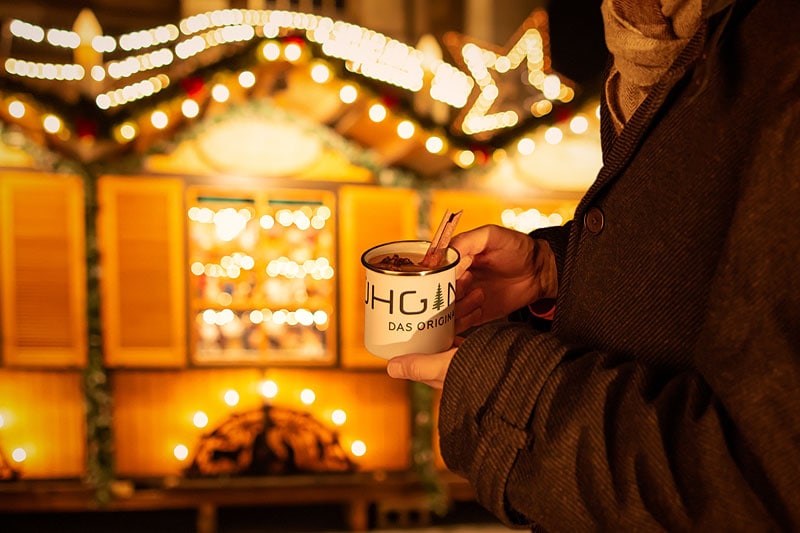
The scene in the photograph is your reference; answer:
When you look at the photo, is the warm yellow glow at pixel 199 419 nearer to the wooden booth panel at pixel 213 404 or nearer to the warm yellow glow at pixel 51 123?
the wooden booth panel at pixel 213 404

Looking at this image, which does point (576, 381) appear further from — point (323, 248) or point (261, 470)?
point (261, 470)

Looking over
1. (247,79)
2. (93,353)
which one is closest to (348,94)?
(247,79)

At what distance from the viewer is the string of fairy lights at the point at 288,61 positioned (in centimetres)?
282

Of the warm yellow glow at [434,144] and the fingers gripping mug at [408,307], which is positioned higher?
the warm yellow glow at [434,144]

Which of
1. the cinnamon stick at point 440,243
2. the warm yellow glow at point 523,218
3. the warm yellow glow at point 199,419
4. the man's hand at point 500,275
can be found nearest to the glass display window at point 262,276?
the warm yellow glow at point 199,419

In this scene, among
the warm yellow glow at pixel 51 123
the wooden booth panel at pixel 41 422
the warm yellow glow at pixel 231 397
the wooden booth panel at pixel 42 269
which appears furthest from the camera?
the warm yellow glow at pixel 231 397

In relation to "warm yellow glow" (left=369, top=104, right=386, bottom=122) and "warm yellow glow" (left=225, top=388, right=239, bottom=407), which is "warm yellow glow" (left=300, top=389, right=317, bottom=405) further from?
"warm yellow glow" (left=369, top=104, right=386, bottom=122)

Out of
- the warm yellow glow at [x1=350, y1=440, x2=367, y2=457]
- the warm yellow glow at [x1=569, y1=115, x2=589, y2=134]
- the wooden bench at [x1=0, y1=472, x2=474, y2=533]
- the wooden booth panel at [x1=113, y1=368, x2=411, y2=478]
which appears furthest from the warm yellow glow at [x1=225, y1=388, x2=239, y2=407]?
the warm yellow glow at [x1=569, y1=115, x2=589, y2=134]

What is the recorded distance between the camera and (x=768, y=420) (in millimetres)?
602

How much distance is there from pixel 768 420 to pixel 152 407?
3161mm

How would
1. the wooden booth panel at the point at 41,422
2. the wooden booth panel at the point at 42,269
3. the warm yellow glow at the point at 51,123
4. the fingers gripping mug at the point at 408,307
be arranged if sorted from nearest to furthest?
the fingers gripping mug at the point at 408,307
the warm yellow glow at the point at 51,123
the wooden booth panel at the point at 42,269
the wooden booth panel at the point at 41,422

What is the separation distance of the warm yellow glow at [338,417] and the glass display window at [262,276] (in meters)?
0.29

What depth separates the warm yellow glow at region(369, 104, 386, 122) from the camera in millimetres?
2980

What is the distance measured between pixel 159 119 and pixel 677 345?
2.75m
